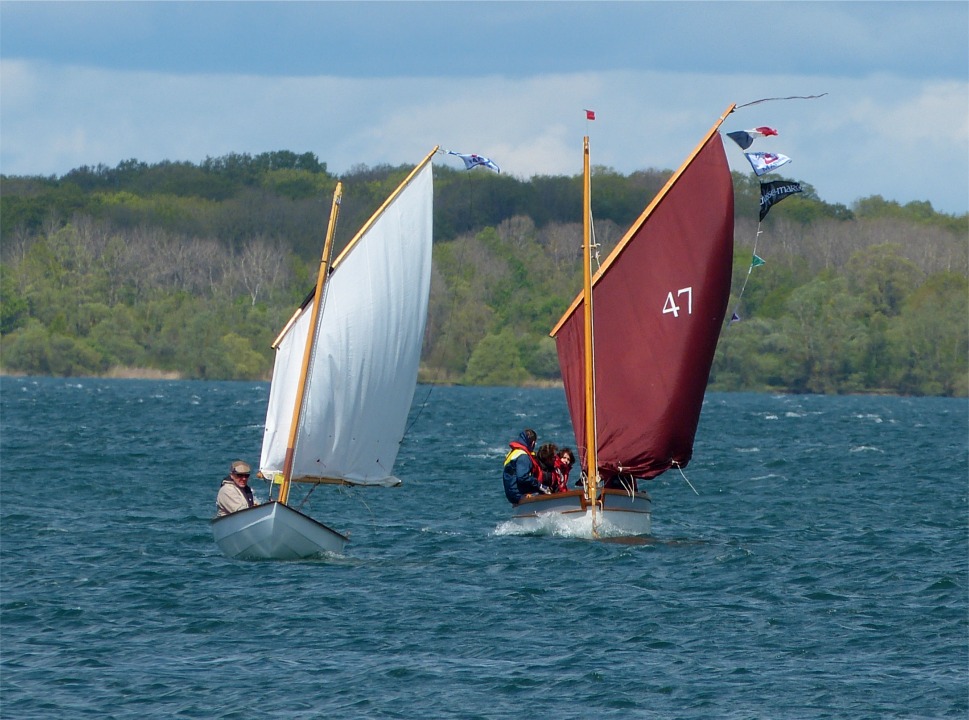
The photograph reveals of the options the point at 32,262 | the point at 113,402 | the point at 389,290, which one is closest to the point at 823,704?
the point at 389,290

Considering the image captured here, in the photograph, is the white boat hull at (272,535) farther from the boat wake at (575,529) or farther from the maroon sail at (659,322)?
the maroon sail at (659,322)

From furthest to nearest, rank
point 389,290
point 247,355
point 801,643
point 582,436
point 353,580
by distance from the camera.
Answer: point 247,355, point 582,436, point 389,290, point 353,580, point 801,643

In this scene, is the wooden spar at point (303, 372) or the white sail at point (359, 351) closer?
the wooden spar at point (303, 372)

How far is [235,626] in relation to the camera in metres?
23.0

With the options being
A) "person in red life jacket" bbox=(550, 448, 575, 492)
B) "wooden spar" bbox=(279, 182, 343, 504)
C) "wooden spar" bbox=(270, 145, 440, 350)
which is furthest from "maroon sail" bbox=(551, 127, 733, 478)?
"wooden spar" bbox=(279, 182, 343, 504)

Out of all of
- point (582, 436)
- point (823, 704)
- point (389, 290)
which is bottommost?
point (823, 704)

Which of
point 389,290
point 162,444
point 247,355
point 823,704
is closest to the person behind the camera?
point 823,704

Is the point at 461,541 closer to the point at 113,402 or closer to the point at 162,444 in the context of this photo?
the point at 162,444

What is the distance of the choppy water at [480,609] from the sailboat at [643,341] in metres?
0.92

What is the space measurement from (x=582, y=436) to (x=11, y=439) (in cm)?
3348

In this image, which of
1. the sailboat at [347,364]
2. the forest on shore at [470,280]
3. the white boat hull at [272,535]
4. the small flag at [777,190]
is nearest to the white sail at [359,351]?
the sailboat at [347,364]

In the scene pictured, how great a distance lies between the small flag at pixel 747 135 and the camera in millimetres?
30156

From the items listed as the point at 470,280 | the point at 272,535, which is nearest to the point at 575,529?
the point at 272,535

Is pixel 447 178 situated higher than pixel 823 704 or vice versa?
pixel 447 178
